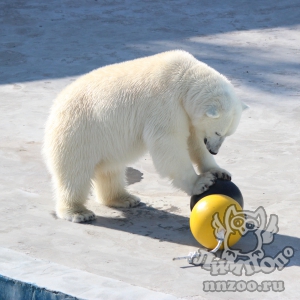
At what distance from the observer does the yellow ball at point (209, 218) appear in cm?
409

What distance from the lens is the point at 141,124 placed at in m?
4.63

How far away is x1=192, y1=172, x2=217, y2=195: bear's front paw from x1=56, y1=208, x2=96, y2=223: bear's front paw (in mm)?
802

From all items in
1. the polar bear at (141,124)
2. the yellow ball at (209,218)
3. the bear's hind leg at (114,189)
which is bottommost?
the bear's hind leg at (114,189)

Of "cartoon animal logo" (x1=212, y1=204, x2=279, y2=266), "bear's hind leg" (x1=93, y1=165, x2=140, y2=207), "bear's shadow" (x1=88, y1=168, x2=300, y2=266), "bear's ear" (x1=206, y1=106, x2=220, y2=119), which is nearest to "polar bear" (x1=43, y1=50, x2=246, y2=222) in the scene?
"bear's ear" (x1=206, y1=106, x2=220, y2=119)

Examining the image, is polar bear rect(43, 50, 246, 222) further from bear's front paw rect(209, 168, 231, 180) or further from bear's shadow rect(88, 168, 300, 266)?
bear's shadow rect(88, 168, 300, 266)

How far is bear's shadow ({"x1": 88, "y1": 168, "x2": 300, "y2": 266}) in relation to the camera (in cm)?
428

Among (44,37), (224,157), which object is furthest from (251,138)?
(44,37)

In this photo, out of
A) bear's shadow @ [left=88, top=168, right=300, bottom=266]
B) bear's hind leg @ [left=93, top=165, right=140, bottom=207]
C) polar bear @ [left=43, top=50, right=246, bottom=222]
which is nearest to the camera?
bear's shadow @ [left=88, top=168, right=300, bottom=266]

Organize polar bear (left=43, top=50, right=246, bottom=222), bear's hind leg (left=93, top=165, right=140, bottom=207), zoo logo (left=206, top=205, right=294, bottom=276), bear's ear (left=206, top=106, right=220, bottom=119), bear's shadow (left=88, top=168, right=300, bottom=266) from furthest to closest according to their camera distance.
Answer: bear's hind leg (left=93, top=165, right=140, bottom=207)
polar bear (left=43, top=50, right=246, bottom=222)
bear's ear (left=206, top=106, right=220, bottom=119)
bear's shadow (left=88, top=168, right=300, bottom=266)
zoo logo (left=206, top=205, right=294, bottom=276)

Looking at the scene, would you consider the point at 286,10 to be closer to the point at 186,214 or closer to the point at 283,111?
the point at 283,111

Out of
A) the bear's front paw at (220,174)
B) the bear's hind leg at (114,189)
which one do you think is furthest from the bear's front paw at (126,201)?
the bear's front paw at (220,174)

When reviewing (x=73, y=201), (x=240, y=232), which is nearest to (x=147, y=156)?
(x=73, y=201)

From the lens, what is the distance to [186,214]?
16.2 ft

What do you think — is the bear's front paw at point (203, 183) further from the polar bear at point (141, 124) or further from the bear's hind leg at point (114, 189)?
the bear's hind leg at point (114, 189)
